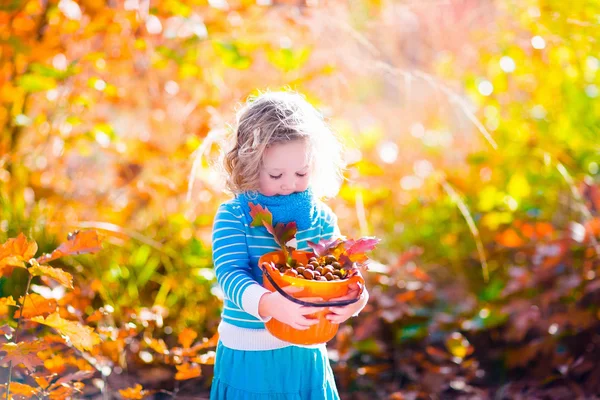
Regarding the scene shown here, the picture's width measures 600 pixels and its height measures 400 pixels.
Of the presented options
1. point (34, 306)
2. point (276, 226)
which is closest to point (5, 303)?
point (34, 306)

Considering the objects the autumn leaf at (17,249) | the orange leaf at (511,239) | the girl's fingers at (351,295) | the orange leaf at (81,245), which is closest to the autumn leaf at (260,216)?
the girl's fingers at (351,295)

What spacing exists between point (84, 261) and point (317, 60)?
4.67ft

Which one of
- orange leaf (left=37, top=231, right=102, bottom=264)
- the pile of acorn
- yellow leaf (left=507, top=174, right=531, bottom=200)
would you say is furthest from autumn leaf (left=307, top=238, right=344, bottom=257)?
yellow leaf (left=507, top=174, right=531, bottom=200)

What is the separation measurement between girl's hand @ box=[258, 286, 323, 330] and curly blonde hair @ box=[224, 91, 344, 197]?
30cm

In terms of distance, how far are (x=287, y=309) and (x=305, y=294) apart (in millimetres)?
48

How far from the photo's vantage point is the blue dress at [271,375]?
1.55m

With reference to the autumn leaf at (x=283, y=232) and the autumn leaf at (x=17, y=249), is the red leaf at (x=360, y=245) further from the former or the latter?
the autumn leaf at (x=17, y=249)

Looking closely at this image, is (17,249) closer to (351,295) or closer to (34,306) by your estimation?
(34,306)

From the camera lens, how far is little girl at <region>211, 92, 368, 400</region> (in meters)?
1.51

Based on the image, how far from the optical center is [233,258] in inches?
60.1

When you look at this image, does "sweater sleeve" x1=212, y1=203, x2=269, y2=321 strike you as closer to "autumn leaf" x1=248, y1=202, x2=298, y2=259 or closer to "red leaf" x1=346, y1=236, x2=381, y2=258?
"autumn leaf" x1=248, y1=202, x2=298, y2=259

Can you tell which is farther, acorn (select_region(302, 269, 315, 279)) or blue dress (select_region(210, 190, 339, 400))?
blue dress (select_region(210, 190, 339, 400))

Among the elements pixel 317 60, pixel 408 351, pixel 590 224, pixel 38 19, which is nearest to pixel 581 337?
pixel 590 224

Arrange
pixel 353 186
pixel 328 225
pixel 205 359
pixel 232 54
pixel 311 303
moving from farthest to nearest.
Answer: pixel 353 186, pixel 232 54, pixel 205 359, pixel 328 225, pixel 311 303
